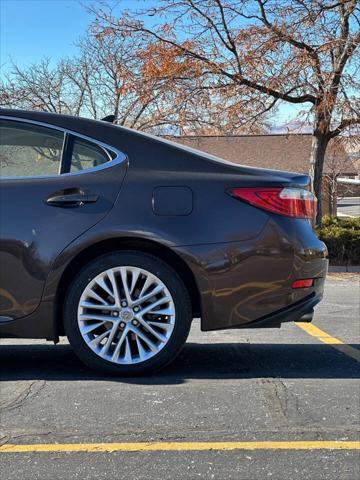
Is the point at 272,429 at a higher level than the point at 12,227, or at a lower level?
lower

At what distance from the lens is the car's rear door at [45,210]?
12.5 ft

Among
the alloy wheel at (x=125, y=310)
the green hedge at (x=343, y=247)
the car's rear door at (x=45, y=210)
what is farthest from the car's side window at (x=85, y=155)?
the green hedge at (x=343, y=247)

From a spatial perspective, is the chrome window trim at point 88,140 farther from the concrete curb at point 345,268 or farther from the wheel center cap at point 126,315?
the concrete curb at point 345,268

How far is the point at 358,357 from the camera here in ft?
15.4

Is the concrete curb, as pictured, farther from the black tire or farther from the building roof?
the building roof

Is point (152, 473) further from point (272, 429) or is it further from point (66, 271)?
point (66, 271)

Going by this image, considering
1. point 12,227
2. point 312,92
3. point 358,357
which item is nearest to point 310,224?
point 358,357

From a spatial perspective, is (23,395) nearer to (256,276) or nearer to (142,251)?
(142,251)

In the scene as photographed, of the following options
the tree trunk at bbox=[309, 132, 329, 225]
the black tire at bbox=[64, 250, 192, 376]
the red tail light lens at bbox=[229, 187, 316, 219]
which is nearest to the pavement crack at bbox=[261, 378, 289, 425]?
the black tire at bbox=[64, 250, 192, 376]

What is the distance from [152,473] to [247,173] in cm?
211

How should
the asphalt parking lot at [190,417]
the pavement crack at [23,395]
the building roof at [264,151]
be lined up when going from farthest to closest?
the building roof at [264,151], the pavement crack at [23,395], the asphalt parking lot at [190,417]

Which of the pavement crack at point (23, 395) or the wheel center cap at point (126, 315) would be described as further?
the wheel center cap at point (126, 315)

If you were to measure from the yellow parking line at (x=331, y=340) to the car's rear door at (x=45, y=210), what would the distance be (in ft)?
8.12

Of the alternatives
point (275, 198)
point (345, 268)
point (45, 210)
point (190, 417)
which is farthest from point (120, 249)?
point (345, 268)
